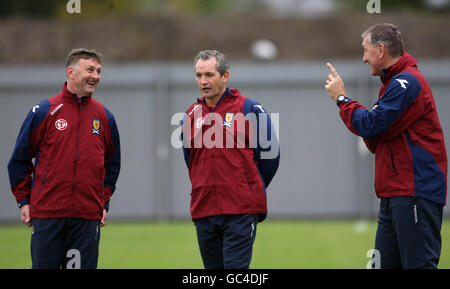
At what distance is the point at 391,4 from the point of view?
25.0 metres

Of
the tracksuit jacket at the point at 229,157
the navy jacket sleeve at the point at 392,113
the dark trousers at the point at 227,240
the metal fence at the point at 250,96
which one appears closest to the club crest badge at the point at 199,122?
the tracksuit jacket at the point at 229,157

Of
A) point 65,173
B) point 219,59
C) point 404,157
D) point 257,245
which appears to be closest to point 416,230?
point 404,157

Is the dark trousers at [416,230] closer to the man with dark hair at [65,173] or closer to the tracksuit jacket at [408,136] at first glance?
the tracksuit jacket at [408,136]

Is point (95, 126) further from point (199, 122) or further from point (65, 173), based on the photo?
point (199, 122)

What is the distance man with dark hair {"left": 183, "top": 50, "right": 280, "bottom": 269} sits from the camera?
15.4 ft

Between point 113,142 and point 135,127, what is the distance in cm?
810

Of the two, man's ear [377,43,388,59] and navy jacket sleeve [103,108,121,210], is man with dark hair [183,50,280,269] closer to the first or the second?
navy jacket sleeve [103,108,121,210]

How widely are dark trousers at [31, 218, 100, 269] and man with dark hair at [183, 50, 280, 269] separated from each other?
84 cm

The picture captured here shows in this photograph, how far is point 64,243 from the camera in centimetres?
487

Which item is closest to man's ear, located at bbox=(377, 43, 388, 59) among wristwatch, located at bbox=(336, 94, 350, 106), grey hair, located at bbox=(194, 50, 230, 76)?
wristwatch, located at bbox=(336, 94, 350, 106)

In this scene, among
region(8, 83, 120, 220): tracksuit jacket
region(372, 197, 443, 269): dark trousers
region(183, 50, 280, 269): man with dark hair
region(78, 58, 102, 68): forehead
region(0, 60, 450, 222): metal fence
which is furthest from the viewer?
region(0, 60, 450, 222): metal fence

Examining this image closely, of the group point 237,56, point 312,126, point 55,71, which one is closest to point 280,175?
point 312,126
